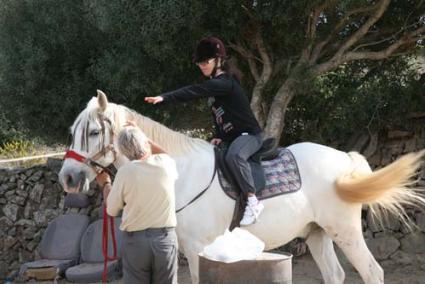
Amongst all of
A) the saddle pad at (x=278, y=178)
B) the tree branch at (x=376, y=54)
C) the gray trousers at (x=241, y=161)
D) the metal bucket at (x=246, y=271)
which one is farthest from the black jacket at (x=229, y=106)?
the tree branch at (x=376, y=54)

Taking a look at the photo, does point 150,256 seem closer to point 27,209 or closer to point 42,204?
point 42,204

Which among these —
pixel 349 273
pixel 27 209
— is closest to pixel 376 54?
pixel 349 273

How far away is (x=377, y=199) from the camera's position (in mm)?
4496

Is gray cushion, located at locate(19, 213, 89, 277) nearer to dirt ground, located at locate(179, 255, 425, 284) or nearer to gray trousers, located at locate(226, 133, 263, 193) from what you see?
dirt ground, located at locate(179, 255, 425, 284)

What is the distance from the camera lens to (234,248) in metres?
3.03

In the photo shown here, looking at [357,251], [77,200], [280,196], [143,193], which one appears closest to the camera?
[143,193]

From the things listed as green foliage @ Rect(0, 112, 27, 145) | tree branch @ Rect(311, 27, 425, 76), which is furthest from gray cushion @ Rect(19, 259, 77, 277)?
green foliage @ Rect(0, 112, 27, 145)

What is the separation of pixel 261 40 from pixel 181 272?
123 inches

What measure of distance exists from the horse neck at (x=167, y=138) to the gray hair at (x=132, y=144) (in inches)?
33.4

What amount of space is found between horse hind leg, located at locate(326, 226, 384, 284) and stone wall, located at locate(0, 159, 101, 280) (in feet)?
14.8

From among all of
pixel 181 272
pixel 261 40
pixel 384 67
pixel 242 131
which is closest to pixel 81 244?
pixel 181 272

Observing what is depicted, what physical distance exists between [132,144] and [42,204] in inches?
223

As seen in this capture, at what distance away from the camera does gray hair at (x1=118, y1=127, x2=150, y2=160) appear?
127 inches

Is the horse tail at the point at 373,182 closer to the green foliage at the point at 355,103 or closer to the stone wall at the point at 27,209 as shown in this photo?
the green foliage at the point at 355,103
